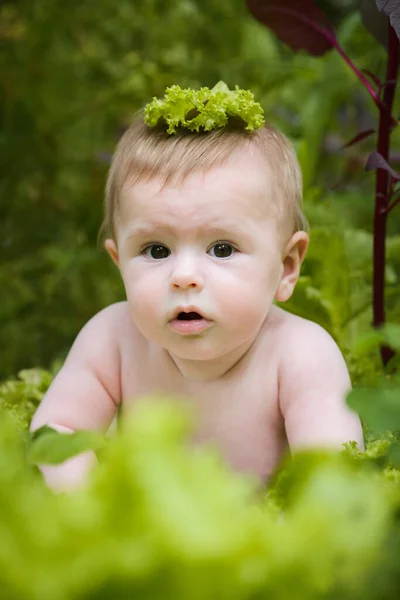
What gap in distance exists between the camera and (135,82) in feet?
8.78

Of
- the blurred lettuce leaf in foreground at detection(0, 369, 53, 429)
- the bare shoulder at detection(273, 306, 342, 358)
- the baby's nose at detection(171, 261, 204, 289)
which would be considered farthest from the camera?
the blurred lettuce leaf in foreground at detection(0, 369, 53, 429)

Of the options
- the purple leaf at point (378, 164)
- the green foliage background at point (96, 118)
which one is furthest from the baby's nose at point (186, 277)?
the green foliage background at point (96, 118)

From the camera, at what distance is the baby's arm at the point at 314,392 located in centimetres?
117

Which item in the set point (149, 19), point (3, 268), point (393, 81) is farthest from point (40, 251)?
point (393, 81)

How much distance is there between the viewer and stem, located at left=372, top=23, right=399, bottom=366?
1450 mm

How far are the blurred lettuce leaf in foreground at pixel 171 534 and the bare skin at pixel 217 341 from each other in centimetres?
59

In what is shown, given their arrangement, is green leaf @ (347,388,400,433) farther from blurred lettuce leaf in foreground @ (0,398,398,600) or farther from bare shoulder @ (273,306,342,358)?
bare shoulder @ (273,306,342,358)

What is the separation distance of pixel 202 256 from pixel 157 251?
0.08 meters

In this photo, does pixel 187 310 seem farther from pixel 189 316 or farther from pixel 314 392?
pixel 314 392

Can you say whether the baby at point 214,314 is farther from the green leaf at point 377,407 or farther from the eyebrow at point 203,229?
the green leaf at point 377,407

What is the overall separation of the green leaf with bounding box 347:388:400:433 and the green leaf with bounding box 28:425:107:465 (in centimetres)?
23

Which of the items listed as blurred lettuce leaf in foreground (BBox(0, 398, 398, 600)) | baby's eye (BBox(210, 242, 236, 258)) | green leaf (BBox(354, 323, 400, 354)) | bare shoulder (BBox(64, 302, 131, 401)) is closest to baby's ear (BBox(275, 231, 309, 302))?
baby's eye (BBox(210, 242, 236, 258))

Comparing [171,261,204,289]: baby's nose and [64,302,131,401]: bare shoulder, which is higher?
[171,261,204,289]: baby's nose

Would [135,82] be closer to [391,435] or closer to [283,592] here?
[391,435]
